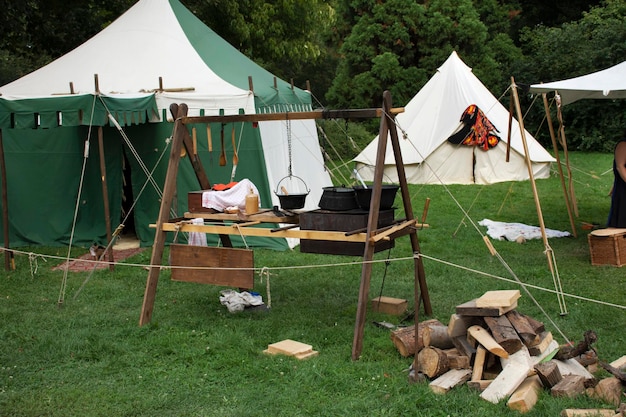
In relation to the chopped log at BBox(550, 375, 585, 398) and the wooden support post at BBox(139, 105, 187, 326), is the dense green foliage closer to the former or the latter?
the wooden support post at BBox(139, 105, 187, 326)

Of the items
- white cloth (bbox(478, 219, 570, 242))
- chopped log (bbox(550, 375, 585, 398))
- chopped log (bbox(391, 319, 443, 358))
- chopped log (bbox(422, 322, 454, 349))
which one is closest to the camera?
chopped log (bbox(550, 375, 585, 398))

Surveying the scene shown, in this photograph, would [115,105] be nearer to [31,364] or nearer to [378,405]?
[31,364]

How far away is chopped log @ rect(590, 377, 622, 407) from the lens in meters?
3.73

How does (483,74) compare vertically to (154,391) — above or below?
above

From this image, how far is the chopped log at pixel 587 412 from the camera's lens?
3.46 m

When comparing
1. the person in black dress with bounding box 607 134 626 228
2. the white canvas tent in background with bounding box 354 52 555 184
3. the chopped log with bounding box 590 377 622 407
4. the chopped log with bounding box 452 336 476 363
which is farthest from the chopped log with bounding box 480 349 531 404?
the white canvas tent in background with bounding box 354 52 555 184

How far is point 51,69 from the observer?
9672 mm

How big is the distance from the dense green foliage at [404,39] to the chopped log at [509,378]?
12104 millimetres

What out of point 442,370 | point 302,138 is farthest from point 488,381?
point 302,138

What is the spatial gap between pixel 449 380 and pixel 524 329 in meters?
0.56

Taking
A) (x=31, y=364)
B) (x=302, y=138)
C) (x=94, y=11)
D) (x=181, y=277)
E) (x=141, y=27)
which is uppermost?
(x=94, y=11)

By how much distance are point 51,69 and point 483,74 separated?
1529 cm

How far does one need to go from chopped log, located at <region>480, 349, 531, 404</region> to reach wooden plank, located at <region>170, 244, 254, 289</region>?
2.09m

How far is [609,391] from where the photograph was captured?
12.3 ft
